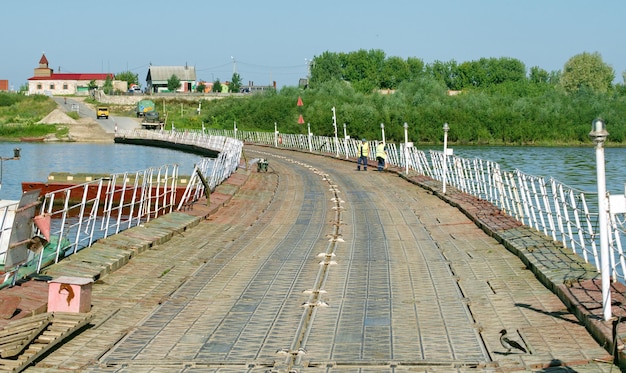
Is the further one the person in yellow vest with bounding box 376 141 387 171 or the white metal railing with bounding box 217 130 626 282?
the person in yellow vest with bounding box 376 141 387 171

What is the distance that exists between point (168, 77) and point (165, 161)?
94838 millimetres

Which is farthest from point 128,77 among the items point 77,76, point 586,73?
point 586,73

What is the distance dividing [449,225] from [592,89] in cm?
8048

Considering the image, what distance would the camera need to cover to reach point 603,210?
10570mm

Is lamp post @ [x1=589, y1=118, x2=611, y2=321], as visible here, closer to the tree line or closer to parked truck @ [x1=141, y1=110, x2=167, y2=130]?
the tree line

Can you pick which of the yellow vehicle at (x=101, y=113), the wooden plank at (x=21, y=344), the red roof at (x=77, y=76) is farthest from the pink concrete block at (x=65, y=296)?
the red roof at (x=77, y=76)

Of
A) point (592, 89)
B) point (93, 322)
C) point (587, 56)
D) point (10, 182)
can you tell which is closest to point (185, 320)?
point (93, 322)

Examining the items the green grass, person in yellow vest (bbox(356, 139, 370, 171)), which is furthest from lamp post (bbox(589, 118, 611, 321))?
the green grass

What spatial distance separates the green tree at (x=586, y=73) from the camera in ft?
339

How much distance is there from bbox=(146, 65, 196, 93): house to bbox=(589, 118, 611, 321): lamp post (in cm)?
15086

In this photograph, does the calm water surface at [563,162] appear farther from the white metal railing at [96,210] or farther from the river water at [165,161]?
the white metal railing at [96,210]

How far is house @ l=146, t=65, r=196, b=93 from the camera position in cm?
16012

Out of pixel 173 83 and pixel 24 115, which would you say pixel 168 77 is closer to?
pixel 173 83

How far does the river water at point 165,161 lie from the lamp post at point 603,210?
38.7 meters
